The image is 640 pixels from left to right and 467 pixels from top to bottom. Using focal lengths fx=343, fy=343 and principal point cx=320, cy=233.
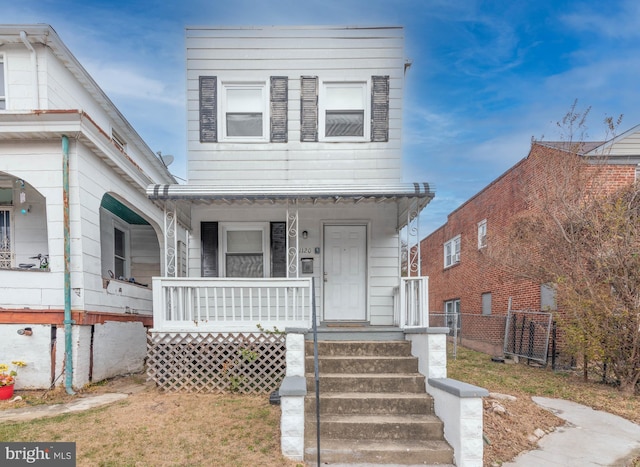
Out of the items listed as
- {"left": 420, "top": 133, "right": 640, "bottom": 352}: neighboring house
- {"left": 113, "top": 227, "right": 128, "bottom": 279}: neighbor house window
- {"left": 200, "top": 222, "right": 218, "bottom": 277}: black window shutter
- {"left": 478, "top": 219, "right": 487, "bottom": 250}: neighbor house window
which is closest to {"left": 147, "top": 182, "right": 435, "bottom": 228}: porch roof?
{"left": 200, "top": 222, "right": 218, "bottom": 277}: black window shutter

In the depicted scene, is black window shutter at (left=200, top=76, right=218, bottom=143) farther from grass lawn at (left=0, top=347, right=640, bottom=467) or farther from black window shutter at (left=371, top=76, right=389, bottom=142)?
grass lawn at (left=0, top=347, right=640, bottom=467)

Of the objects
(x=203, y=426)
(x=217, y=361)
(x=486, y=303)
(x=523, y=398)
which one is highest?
(x=217, y=361)

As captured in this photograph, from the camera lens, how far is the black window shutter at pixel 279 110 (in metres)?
6.93

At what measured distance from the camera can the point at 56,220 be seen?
581 centimetres

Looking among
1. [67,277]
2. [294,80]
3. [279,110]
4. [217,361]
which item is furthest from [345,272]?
[67,277]

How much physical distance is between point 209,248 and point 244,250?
688mm

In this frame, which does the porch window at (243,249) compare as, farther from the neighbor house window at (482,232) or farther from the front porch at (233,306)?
the neighbor house window at (482,232)

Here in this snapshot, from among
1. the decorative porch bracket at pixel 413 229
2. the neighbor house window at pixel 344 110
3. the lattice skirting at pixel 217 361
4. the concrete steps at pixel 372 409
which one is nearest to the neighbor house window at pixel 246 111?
the neighbor house window at pixel 344 110

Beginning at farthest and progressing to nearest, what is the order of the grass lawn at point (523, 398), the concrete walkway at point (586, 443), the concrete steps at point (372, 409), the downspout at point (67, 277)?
the downspout at point (67, 277) < the grass lawn at point (523, 398) < the concrete steps at point (372, 409) < the concrete walkway at point (586, 443)

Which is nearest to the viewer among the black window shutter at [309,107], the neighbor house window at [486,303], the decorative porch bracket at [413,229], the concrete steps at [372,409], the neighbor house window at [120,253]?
the concrete steps at [372,409]

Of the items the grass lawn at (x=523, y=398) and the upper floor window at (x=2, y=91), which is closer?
the grass lawn at (x=523, y=398)

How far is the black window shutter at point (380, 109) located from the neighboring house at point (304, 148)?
0.07 ft

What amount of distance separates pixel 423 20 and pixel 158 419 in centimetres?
927

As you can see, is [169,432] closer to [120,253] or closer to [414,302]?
[414,302]
